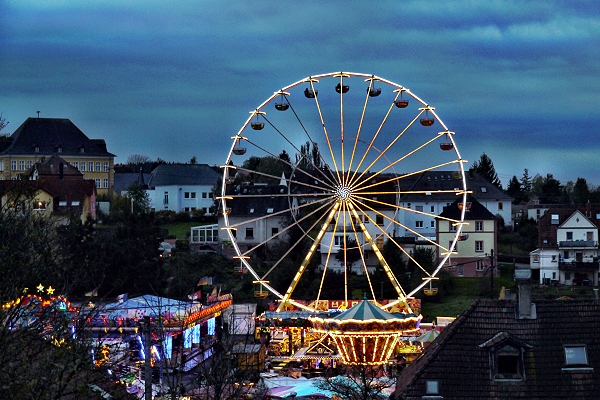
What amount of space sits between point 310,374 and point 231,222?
1889 inches

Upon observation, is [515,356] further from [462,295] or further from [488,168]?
[488,168]

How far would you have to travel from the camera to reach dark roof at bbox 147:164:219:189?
12875 centimetres

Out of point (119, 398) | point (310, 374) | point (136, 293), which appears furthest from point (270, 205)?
point (119, 398)

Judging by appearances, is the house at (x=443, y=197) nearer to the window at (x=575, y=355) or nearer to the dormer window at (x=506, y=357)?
the window at (x=575, y=355)

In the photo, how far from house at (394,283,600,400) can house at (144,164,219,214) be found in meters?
96.9

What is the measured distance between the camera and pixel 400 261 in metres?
74.4

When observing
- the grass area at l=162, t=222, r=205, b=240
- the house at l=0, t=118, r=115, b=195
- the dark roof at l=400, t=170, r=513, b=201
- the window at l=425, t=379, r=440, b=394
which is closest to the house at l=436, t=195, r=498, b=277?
the dark roof at l=400, t=170, r=513, b=201

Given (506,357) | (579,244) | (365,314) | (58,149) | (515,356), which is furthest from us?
(58,149)

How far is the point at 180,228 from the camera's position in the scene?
106812 millimetres

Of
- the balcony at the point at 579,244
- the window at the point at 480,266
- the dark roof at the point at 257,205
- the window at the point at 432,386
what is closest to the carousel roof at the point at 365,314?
→ the window at the point at 432,386

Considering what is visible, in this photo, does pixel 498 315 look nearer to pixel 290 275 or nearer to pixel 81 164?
pixel 290 275

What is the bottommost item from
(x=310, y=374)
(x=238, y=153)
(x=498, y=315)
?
(x=310, y=374)

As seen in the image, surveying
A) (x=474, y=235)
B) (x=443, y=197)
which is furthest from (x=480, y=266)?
(x=443, y=197)

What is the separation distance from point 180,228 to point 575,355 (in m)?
79.1
